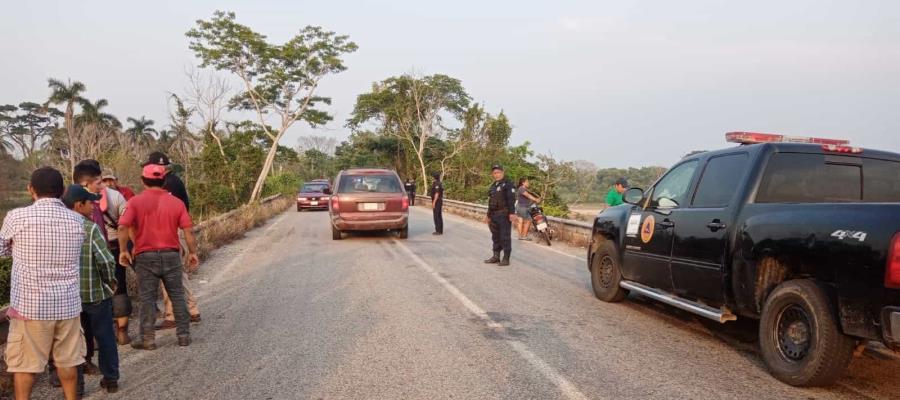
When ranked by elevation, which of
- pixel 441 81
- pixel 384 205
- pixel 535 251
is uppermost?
pixel 441 81

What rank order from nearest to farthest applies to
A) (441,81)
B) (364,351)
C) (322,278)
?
(364,351) < (322,278) < (441,81)

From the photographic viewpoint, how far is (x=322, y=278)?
358 inches

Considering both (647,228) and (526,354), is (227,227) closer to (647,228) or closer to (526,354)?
(647,228)

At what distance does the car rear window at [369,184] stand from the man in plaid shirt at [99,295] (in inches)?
377

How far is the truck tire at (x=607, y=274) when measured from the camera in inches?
282

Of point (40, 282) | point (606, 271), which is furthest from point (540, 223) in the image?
point (40, 282)

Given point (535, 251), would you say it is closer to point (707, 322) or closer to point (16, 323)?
point (707, 322)

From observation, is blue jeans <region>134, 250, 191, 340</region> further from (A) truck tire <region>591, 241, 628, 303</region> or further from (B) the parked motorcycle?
(B) the parked motorcycle

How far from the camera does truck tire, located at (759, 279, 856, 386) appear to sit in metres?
4.07

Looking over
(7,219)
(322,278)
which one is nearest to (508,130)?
(322,278)

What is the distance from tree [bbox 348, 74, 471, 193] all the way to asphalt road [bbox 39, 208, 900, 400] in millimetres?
31171

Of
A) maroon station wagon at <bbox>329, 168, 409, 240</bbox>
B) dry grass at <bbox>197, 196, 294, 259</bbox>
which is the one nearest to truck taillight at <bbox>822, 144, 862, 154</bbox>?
dry grass at <bbox>197, 196, 294, 259</bbox>

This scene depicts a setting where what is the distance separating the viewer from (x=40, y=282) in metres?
3.65

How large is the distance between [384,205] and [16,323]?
1045 cm
